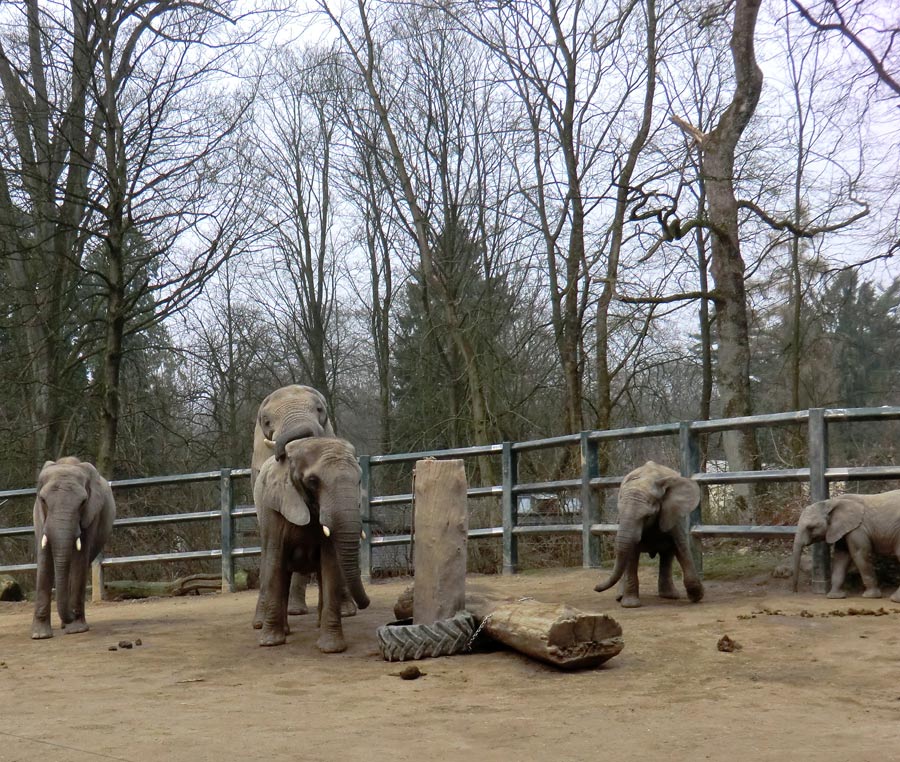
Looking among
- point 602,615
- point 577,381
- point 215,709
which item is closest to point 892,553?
point 602,615

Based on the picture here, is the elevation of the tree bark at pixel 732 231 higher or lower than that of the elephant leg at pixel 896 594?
higher

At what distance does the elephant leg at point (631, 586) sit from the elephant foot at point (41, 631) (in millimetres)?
4701

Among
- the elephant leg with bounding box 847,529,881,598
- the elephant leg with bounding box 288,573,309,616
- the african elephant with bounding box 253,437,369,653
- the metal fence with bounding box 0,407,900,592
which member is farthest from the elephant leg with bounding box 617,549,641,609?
the elephant leg with bounding box 288,573,309,616

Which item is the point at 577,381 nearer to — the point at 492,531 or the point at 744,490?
the point at 744,490

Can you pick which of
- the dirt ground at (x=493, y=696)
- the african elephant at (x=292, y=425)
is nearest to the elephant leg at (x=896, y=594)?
the dirt ground at (x=493, y=696)

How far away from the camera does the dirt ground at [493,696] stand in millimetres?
4660

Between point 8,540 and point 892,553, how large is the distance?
1437 cm

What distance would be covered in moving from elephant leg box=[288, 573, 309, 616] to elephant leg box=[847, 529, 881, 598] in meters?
4.59

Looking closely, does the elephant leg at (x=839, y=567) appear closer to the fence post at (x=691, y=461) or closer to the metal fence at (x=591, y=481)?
the metal fence at (x=591, y=481)

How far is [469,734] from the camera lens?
4902 millimetres

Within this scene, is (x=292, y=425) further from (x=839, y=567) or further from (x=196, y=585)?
(x=196, y=585)

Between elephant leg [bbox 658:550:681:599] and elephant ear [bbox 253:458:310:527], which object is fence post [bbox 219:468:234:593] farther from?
elephant leg [bbox 658:550:681:599]

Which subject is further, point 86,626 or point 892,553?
point 86,626

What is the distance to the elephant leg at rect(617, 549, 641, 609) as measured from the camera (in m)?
8.37
